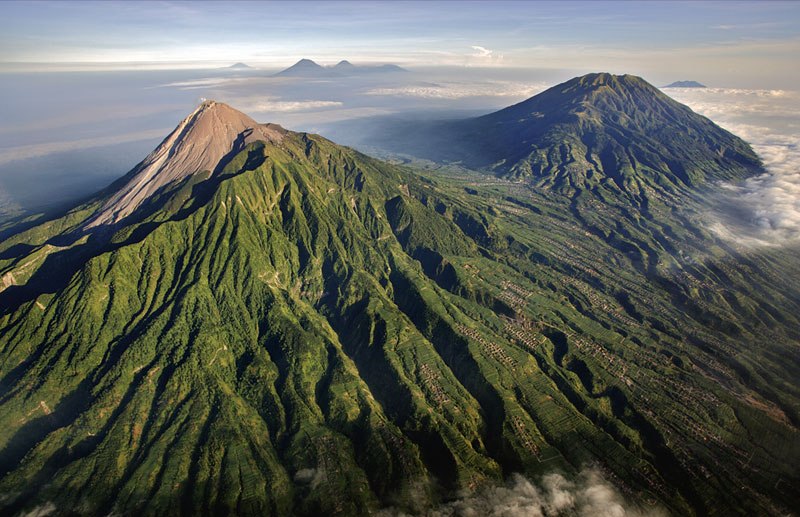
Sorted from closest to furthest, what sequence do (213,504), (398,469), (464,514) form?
(464,514)
(213,504)
(398,469)

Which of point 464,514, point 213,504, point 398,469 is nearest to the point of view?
point 464,514

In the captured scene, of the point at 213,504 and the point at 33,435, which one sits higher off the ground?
the point at 33,435

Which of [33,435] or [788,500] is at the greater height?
[33,435]

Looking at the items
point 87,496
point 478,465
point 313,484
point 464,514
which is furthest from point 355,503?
point 87,496

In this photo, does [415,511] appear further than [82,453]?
No

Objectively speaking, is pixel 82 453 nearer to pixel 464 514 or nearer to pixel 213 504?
pixel 213 504

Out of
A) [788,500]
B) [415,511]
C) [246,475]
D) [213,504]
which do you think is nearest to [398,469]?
[415,511]

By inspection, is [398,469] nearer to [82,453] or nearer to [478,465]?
[478,465]

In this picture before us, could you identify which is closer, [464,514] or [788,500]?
[464,514]
